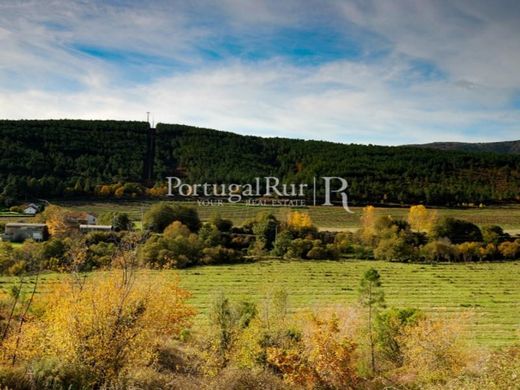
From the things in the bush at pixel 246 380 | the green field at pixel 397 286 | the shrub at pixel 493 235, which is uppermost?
the shrub at pixel 493 235

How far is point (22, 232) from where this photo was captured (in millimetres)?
76688

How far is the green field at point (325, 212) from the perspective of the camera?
340 ft

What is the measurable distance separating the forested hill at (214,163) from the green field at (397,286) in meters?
52.8

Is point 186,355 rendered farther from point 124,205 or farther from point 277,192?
point 277,192

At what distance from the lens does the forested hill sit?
410 feet

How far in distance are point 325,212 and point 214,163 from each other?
5685 centimetres

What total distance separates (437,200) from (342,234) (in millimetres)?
48278

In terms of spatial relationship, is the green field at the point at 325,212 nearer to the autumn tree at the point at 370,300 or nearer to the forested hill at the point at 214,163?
the forested hill at the point at 214,163

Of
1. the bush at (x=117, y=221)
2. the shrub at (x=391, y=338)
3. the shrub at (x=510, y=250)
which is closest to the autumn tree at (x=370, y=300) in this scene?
the shrub at (x=391, y=338)

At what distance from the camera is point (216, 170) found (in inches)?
5915

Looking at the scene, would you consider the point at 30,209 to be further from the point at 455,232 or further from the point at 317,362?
the point at 455,232

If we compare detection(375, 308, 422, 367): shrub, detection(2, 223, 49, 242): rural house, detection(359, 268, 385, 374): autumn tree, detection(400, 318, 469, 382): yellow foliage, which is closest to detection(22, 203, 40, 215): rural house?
detection(2, 223, 49, 242): rural house

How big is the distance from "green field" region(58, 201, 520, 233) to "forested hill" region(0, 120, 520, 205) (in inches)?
283

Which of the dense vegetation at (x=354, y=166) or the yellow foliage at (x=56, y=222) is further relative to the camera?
the dense vegetation at (x=354, y=166)
